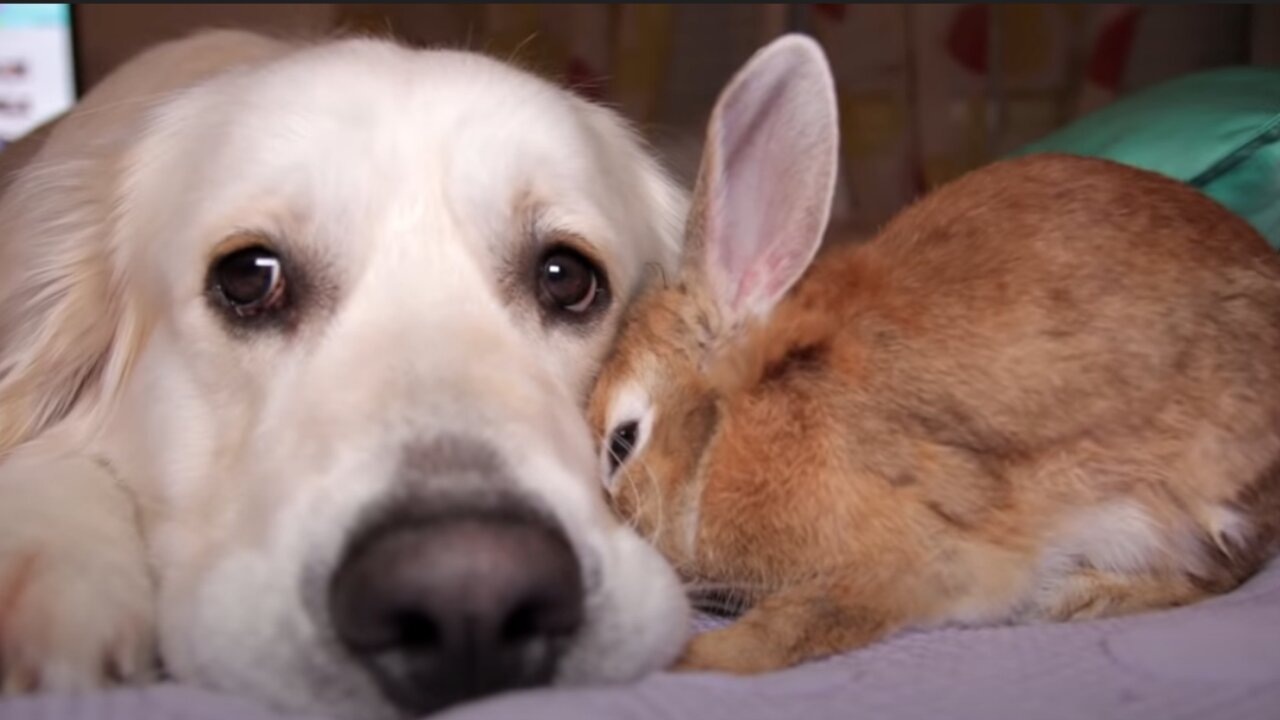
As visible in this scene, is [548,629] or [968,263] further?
[968,263]

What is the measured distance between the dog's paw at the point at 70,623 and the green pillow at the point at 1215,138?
59.7 inches

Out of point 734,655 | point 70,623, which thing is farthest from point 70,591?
point 734,655

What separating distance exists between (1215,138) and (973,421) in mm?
1211

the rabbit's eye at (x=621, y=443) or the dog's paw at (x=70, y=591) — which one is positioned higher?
the rabbit's eye at (x=621, y=443)

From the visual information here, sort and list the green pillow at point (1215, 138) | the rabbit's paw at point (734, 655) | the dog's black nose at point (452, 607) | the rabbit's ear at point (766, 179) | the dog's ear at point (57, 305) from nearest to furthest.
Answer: the dog's black nose at point (452, 607) < the rabbit's paw at point (734, 655) < the rabbit's ear at point (766, 179) < the dog's ear at point (57, 305) < the green pillow at point (1215, 138)

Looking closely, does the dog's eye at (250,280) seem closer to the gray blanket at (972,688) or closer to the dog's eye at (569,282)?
the dog's eye at (569,282)

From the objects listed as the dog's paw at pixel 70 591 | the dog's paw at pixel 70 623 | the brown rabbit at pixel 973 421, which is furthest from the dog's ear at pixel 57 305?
the brown rabbit at pixel 973 421

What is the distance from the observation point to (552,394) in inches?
49.1

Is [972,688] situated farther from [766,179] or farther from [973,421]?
[766,179]

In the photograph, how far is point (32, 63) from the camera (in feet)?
13.0

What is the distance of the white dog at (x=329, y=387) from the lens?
0.93 metres

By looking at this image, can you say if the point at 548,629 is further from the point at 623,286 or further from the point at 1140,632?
the point at 623,286

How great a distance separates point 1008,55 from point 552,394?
11.7 ft

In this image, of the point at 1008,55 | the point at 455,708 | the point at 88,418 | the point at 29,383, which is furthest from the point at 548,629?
the point at 1008,55
